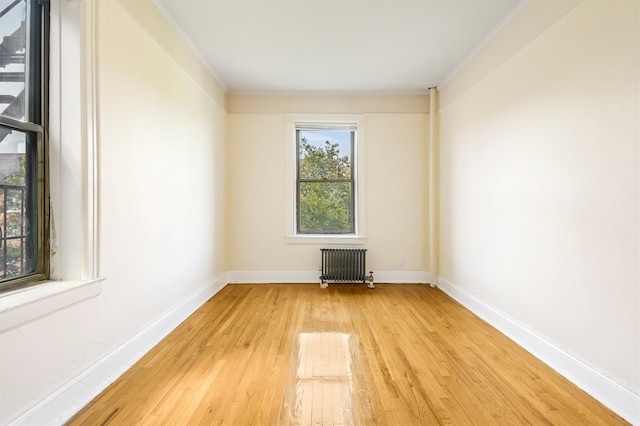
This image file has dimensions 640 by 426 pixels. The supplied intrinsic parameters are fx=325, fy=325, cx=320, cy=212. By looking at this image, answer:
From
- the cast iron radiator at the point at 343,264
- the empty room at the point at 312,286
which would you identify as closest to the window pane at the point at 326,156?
the empty room at the point at 312,286

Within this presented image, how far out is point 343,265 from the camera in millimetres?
4770

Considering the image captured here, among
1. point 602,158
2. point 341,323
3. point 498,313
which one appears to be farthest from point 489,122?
point 341,323

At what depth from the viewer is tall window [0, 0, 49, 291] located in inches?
64.9

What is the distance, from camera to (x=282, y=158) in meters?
4.88

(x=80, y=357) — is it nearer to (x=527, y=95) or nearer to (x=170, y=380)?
(x=170, y=380)

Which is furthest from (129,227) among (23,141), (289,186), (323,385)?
(289,186)

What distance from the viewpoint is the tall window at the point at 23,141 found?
165 cm

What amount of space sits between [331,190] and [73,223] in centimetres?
360

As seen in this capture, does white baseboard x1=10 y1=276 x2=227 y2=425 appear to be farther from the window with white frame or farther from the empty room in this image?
the window with white frame

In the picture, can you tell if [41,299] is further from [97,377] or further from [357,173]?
[357,173]

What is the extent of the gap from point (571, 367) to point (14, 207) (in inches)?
136

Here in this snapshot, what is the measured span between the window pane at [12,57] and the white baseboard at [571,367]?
11.8 feet

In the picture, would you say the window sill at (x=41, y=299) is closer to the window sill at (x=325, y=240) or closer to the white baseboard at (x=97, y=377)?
the white baseboard at (x=97, y=377)

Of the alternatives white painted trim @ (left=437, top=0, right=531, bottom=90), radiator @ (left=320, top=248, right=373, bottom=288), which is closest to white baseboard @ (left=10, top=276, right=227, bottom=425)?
radiator @ (left=320, top=248, right=373, bottom=288)
